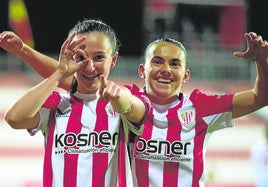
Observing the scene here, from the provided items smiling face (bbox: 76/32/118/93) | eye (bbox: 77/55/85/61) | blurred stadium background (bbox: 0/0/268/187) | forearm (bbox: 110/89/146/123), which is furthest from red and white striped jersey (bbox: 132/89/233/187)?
blurred stadium background (bbox: 0/0/268/187)

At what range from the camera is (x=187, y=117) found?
10.4ft

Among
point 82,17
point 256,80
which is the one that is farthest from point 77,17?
point 256,80

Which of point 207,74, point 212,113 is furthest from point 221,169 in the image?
point 212,113

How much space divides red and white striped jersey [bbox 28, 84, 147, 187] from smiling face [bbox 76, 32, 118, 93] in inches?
2.8

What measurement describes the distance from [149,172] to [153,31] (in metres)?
8.01

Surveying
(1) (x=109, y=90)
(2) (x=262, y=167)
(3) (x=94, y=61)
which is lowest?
(1) (x=109, y=90)

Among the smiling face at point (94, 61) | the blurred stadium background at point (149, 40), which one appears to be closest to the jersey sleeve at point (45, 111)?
the smiling face at point (94, 61)

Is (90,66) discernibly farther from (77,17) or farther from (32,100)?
(77,17)

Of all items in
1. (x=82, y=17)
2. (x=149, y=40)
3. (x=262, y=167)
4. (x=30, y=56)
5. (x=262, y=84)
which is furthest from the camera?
(x=82, y=17)

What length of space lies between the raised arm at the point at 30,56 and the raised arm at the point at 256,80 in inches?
30.7

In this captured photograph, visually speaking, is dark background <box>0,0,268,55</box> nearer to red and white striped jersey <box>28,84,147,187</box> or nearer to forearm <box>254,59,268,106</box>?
red and white striped jersey <box>28,84,147,187</box>

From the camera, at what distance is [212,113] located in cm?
317

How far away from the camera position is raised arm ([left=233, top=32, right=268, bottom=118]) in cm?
292

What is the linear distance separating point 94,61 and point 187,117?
1.58ft
